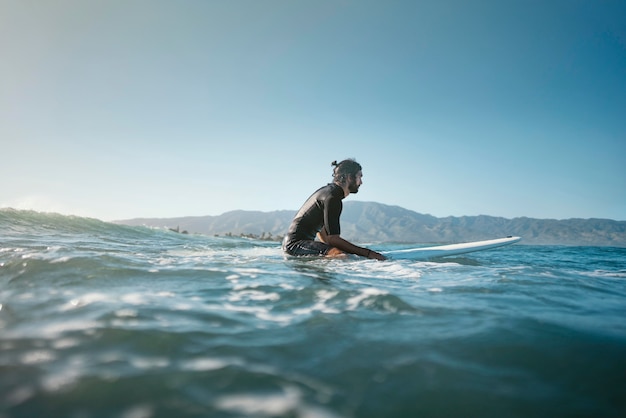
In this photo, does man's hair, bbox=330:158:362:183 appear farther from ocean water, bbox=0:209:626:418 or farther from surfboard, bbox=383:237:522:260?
ocean water, bbox=0:209:626:418

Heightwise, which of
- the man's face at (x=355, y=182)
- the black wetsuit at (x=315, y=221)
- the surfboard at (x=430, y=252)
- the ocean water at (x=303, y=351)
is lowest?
the ocean water at (x=303, y=351)

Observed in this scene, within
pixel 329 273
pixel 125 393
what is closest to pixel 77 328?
pixel 125 393

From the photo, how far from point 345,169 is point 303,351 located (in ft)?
18.8

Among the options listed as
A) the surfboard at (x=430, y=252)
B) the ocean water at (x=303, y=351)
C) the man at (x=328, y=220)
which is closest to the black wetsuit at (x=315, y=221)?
the man at (x=328, y=220)

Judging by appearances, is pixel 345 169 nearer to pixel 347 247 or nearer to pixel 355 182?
pixel 355 182

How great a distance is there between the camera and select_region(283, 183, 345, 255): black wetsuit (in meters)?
6.70

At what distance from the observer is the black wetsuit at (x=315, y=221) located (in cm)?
670

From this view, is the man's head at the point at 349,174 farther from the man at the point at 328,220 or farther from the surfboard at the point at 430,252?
the surfboard at the point at 430,252

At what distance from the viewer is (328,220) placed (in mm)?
6645

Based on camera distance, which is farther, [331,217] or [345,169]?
[345,169]

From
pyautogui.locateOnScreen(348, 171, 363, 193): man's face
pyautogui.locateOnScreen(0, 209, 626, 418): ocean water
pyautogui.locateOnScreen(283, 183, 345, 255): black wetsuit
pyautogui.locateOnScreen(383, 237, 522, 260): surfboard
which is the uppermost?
pyautogui.locateOnScreen(348, 171, 363, 193): man's face

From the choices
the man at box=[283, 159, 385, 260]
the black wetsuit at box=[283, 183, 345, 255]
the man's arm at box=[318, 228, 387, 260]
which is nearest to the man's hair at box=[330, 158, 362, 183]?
the man at box=[283, 159, 385, 260]

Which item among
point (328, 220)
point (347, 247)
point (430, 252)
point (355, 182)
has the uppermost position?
point (355, 182)

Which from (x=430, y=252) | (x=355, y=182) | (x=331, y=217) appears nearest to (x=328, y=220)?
(x=331, y=217)
